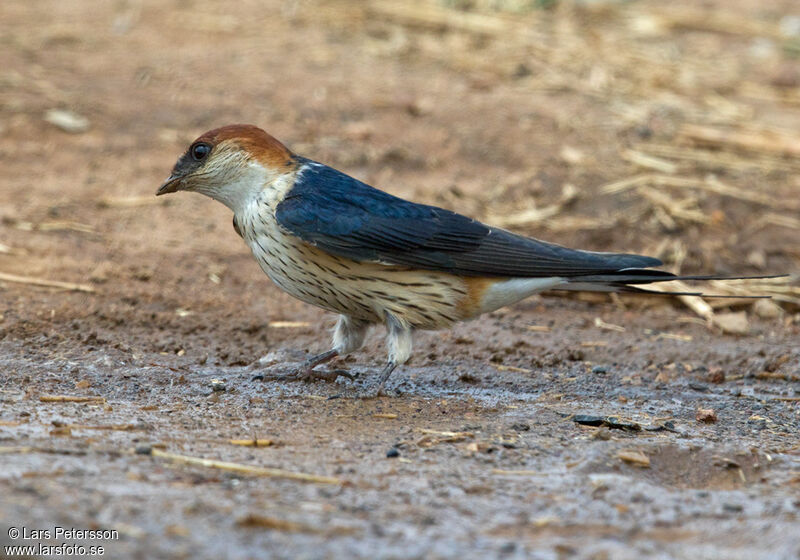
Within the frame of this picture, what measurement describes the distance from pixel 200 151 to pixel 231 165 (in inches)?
7.6

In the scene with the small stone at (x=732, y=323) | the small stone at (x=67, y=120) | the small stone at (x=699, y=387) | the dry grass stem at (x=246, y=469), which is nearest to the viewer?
the dry grass stem at (x=246, y=469)

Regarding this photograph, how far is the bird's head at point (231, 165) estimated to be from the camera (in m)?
5.57

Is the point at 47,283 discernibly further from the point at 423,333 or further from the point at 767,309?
the point at 767,309

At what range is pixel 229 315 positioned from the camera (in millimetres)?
6621

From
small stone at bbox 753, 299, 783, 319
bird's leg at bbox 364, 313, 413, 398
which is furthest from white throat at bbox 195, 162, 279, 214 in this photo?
small stone at bbox 753, 299, 783, 319

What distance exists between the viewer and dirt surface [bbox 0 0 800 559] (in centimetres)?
366

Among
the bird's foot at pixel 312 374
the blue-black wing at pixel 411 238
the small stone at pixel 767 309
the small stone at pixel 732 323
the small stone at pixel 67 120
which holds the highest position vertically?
the blue-black wing at pixel 411 238

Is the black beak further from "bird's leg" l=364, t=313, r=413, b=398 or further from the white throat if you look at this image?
"bird's leg" l=364, t=313, r=413, b=398

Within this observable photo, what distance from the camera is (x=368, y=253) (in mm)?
5285

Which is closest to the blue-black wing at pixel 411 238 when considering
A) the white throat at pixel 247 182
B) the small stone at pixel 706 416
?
the white throat at pixel 247 182

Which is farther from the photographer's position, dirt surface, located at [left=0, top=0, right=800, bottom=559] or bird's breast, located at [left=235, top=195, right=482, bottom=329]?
bird's breast, located at [left=235, top=195, right=482, bottom=329]

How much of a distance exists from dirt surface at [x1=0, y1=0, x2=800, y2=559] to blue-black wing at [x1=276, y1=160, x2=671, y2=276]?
711 mm

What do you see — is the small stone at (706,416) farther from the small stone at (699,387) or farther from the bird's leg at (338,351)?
the bird's leg at (338,351)

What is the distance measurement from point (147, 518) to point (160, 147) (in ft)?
20.5
